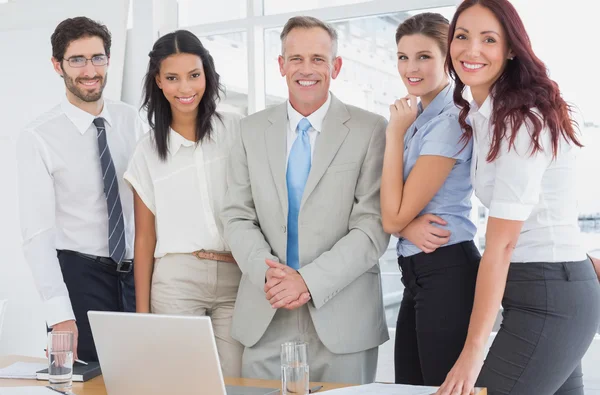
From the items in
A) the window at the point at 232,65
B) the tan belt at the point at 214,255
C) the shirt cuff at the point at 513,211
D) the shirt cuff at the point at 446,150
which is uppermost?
the window at the point at 232,65

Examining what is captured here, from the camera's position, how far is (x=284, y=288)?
2516mm

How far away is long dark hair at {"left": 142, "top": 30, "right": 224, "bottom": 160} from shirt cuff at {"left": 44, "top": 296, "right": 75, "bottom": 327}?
0.67 meters

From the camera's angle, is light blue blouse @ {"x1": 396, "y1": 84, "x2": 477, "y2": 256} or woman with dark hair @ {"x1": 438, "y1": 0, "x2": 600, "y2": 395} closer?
woman with dark hair @ {"x1": 438, "y1": 0, "x2": 600, "y2": 395}

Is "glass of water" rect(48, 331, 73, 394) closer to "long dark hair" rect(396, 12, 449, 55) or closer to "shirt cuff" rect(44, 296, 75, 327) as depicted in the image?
"shirt cuff" rect(44, 296, 75, 327)

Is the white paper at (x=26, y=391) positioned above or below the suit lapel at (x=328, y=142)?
below

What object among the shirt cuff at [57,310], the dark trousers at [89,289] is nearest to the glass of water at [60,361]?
the shirt cuff at [57,310]

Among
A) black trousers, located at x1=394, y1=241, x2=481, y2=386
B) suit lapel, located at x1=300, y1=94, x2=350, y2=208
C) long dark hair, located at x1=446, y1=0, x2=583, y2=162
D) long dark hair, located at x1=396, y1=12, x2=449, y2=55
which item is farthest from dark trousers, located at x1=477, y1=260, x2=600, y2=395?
long dark hair, located at x1=396, y1=12, x2=449, y2=55

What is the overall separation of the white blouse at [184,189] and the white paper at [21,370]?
61 centimetres

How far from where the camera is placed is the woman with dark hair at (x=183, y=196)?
112 inches

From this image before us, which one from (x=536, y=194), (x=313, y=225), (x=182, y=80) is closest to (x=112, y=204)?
(x=182, y=80)

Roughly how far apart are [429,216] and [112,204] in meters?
1.36

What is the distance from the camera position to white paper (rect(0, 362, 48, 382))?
7.89 ft

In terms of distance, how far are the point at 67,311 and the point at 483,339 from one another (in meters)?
1.63

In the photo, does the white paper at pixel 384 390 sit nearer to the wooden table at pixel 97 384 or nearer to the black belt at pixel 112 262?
the wooden table at pixel 97 384
